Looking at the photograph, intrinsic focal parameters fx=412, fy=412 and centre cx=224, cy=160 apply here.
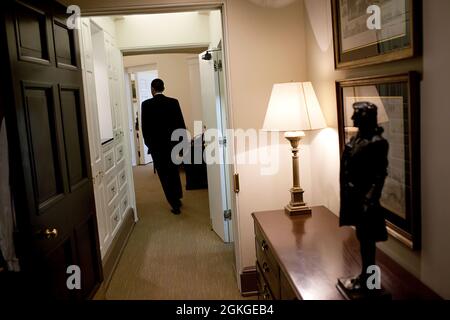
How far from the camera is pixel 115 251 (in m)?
3.49

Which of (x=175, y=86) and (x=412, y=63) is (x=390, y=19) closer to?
(x=412, y=63)

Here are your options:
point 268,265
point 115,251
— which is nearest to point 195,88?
point 115,251

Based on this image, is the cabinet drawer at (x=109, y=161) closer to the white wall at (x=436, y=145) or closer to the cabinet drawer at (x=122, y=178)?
the cabinet drawer at (x=122, y=178)

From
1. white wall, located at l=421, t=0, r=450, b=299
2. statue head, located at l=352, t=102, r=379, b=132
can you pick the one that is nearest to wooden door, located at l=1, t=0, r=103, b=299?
statue head, located at l=352, t=102, r=379, b=132

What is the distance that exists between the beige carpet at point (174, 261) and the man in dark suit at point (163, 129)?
1.26 feet

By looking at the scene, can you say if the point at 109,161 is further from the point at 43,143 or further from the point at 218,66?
the point at 43,143

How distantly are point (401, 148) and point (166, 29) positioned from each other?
3115mm

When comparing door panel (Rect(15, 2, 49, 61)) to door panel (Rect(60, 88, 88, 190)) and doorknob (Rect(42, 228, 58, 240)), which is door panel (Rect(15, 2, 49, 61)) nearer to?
door panel (Rect(60, 88, 88, 190))

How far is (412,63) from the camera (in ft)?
4.50

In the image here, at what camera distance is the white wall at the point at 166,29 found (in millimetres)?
4031

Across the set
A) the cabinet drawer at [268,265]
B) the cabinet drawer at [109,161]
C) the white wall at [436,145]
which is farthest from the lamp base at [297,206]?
the cabinet drawer at [109,161]
